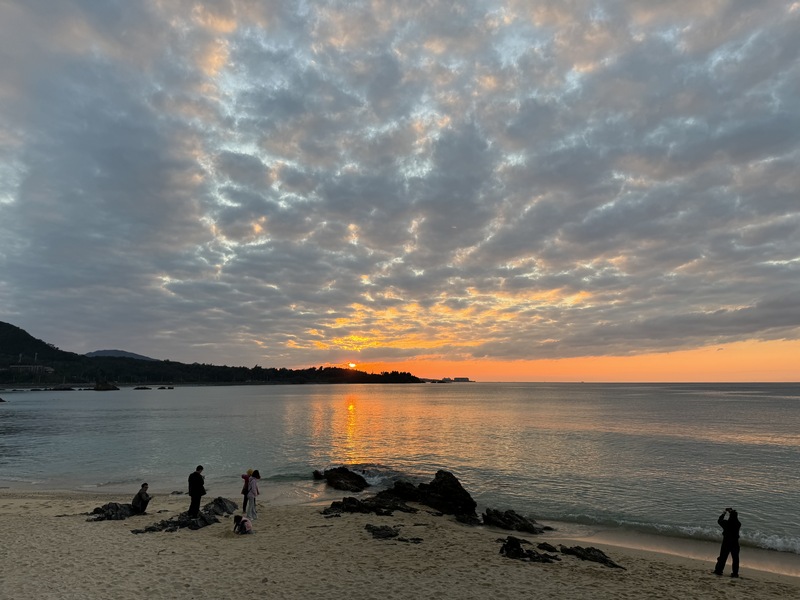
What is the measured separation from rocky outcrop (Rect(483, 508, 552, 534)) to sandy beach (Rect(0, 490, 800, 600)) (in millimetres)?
1253

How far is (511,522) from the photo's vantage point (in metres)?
22.8

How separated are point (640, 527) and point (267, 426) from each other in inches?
2530

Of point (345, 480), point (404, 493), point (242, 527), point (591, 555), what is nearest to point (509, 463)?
A: point (345, 480)

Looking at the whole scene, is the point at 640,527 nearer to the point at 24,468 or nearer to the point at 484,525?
the point at 484,525

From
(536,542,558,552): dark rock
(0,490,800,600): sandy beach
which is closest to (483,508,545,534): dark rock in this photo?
(0,490,800,600): sandy beach

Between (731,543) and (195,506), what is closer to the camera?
(731,543)

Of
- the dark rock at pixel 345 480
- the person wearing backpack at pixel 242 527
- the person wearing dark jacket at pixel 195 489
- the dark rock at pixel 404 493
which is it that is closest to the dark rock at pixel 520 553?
the dark rock at pixel 404 493

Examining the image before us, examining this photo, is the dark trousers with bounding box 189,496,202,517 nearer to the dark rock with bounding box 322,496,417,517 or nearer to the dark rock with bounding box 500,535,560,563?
the dark rock with bounding box 322,496,417,517

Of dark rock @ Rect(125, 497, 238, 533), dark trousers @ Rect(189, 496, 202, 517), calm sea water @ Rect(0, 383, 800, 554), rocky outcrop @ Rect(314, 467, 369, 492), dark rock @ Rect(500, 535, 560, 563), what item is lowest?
calm sea water @ Rect(0, 383, 800, 554)

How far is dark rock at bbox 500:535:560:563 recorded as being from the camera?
56.5 feet

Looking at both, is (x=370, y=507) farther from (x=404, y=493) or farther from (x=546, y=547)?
(x=546, y=547)

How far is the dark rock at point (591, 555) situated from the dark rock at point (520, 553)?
1057 millimetres

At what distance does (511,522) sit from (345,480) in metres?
13.6

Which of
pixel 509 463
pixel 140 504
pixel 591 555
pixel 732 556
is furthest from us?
pixel 509 463
